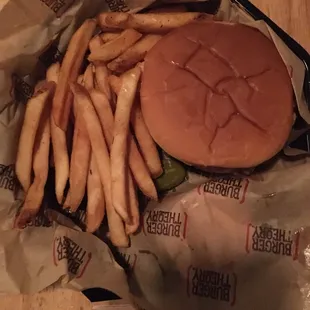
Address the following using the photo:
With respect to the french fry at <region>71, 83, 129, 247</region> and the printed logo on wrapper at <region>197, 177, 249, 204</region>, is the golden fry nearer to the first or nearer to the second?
the french fry at <region>71, 83, 129, 247</region>

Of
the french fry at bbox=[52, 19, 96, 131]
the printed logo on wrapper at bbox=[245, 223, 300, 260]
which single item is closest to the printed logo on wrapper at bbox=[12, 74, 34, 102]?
the french fry at bbox=[52, 19, 96, 131]

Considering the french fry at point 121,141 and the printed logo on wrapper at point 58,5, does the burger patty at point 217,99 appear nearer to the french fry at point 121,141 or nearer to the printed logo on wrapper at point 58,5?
the french fry at point 121,141

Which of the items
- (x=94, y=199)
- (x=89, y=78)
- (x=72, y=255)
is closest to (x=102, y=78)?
(x=89, y=78)

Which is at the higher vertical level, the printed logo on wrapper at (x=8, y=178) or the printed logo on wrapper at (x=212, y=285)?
the printed logo on wrapper at (x=8, y=178)

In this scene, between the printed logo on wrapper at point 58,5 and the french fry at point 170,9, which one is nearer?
the printed logo on wrapper at point 58,5

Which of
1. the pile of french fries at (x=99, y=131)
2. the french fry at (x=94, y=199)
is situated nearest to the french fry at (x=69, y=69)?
the pile of french fries at (x=99, y=131)

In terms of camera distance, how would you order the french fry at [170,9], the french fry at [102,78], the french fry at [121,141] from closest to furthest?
the french fry at [121,141]
the french fry at [102,78]
the french fry at [170,9]
